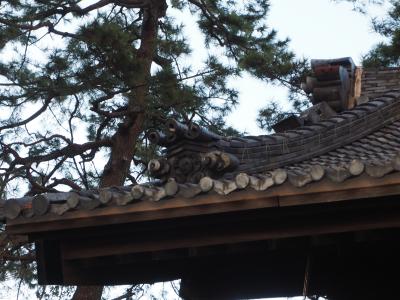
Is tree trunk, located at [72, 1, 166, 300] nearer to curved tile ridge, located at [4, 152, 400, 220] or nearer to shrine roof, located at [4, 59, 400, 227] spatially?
shrine roof, located at [4, 59, 400, 227]

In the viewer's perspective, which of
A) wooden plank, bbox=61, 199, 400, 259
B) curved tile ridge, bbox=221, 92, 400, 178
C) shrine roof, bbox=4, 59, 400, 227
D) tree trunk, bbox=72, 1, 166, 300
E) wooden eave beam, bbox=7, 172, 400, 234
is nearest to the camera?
wooden eave beam, bbox=7, 172, 400, 234

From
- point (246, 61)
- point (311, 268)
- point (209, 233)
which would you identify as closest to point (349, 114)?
point (311, 268)

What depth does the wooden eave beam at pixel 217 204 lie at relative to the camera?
4.75 metres

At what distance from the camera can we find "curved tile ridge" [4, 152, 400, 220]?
4773mm

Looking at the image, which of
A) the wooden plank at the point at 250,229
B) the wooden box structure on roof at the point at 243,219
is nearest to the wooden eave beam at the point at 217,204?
the wooden box structure on roof at the point at 243,219

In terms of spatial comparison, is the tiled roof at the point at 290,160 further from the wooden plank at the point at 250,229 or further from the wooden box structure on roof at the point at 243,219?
the wooden plank at the point at 250,229

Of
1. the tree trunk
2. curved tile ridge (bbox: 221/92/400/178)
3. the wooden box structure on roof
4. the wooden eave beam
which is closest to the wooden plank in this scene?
the wooden box structure on roof

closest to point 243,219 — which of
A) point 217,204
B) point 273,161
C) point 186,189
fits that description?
point 217,204

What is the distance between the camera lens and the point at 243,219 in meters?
5.28

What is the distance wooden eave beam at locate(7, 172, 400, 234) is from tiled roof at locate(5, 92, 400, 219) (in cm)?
3

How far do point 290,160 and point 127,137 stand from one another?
7058 mm

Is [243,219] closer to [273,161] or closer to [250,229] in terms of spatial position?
[250,229]

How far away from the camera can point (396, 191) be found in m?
4.71

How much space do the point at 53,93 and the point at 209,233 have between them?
732 cm
